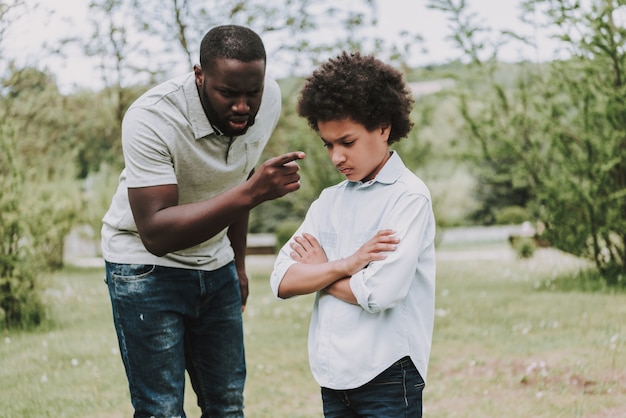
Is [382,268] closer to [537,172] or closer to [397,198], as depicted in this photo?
[397,198]

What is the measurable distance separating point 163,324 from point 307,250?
68 cm

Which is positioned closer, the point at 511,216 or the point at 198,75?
the point at 198,75

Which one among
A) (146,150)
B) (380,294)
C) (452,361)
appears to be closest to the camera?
(380,294)

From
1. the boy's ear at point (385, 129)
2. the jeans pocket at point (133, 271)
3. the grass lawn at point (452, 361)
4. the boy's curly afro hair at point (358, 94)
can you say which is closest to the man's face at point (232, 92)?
the boy's curly afro hair at point (358, 94)

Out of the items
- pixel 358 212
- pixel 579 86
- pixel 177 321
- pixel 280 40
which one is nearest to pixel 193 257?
pixel 177 321

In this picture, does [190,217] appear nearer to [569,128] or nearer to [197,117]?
[197,117]

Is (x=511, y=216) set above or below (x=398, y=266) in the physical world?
below

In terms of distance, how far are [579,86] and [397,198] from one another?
747 centimetres

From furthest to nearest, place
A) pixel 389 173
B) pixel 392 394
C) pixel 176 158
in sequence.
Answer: pixel 176 158 < pixel 389 173 < pixel 392 394

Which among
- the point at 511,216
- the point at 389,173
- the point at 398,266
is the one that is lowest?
the point at 511,216

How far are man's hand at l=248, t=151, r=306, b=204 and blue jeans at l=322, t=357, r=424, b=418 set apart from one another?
682mm

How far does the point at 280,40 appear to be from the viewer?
1539 centimetres

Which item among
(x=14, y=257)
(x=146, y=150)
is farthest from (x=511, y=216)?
(x=146, y=150)

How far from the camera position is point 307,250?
8.43 ft
